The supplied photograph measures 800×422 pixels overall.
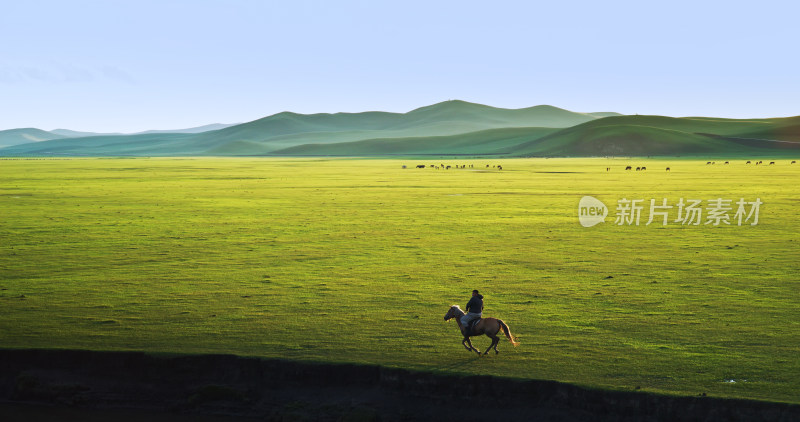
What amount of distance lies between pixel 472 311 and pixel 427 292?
21.2 ft

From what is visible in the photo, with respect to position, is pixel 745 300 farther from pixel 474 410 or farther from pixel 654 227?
pixel 654 227

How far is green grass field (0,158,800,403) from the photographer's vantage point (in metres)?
15.3

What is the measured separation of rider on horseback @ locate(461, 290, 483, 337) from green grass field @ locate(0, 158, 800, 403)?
2.83 ft

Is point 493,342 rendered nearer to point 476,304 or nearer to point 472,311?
point 472,311

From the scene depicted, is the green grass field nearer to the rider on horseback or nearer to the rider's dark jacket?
the rider on horseback

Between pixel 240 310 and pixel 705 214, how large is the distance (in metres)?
32.6

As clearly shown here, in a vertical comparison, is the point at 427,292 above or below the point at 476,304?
below

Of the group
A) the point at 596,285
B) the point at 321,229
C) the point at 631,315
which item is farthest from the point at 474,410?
the point at 321,229

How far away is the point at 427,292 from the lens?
68.4 ft

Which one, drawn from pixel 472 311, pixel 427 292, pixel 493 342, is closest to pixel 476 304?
pixel 472 311

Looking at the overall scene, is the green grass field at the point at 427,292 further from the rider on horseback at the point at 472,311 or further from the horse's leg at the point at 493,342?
the rider on horseback at the point at 472,311

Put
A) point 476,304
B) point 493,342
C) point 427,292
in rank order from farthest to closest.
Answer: point 427,292
point 493,342
point 476,304

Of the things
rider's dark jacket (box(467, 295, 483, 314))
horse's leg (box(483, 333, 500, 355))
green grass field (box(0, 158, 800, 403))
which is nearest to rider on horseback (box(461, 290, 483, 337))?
rider's dark jacket (box(467, 295, 483, 314))

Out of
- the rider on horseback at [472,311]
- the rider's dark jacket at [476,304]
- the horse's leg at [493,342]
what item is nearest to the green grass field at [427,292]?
the horse's leg at [493,342]
